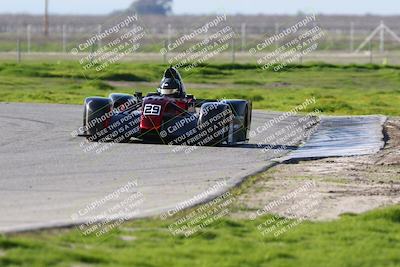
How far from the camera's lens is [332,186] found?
1408 centimetres

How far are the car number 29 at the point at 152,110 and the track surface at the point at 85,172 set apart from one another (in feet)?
1.69

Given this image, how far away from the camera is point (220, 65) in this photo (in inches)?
2015

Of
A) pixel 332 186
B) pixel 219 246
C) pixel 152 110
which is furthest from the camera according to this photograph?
pixel 152 110

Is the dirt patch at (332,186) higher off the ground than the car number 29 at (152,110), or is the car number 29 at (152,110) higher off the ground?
the dirt patch at (332,186)

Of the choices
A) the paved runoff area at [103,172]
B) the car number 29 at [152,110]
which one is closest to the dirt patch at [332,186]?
the paved runoff area at [103,172]

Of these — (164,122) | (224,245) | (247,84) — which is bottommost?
(247,84)

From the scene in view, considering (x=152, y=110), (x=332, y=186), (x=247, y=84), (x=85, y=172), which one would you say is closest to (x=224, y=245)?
(x=332, y=186)

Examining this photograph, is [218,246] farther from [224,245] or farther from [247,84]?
[247,84]

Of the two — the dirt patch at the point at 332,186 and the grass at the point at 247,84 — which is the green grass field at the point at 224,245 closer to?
the dirt patch at the point at 332,186

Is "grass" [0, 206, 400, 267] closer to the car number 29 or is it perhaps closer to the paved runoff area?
the paved runoff area

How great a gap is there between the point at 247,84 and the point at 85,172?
29227 mm

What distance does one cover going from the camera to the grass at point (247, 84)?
34.2 m

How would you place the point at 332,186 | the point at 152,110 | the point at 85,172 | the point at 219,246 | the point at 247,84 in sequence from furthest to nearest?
1. the point at 247,84
2. the point at 152,110
3. the point at 85,172
4. the point at 332,186
5. the point at 219,246

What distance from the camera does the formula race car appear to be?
64.0 ft
